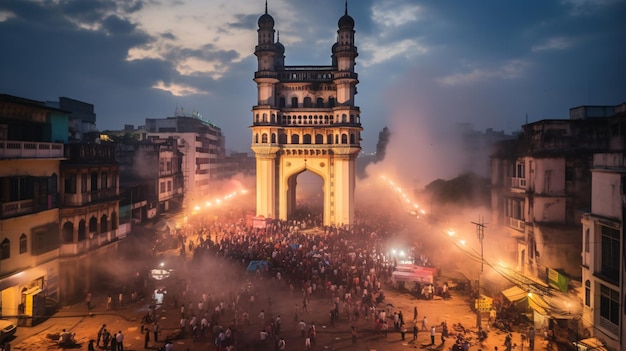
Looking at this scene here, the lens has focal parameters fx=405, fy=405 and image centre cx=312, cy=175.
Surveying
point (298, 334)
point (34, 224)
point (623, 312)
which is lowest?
point (298, 334)

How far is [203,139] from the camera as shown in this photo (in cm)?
6406

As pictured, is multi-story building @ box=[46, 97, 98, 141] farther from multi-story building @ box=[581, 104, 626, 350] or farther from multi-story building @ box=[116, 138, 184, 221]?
multi-story building @ box=[581, 104, 626, 350]

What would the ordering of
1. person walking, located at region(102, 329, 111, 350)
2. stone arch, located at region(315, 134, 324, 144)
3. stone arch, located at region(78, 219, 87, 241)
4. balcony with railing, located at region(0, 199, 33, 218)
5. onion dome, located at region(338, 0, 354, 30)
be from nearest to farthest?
person walking, located at region(102, 329, 111, 350) → balcony with railing, located at region(0, 199, 33, 218) → stone arch, located at region(78, 219, 87, 241) → onion dome, located at region(338, 0, 354, 30) → stone arch, located at region(315, 134, 324, 144)

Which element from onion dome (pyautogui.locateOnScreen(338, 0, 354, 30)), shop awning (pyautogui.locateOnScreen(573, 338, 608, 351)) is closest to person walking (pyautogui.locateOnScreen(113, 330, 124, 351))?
shop awning (pyautogui.locateOnScreen(573, 338, 608, 351))

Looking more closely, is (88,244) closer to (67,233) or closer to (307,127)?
(67,233)

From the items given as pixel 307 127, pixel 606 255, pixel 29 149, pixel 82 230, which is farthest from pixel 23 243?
pixel 307 127

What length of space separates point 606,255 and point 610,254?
209 millimetres

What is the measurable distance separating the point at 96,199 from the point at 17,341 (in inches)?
352

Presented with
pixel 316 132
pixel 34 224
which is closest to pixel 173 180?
pixel 316 132

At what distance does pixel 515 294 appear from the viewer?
18.8 meters

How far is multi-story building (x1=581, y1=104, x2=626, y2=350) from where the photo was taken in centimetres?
1391

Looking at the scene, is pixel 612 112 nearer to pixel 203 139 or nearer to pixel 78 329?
pixel 78 329

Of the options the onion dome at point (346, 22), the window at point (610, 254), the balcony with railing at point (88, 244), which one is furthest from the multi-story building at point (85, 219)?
the onion dome at point (346, 22)

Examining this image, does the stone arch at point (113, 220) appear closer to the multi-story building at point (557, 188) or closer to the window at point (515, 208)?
→ the multi-story building at point (557, 188)
